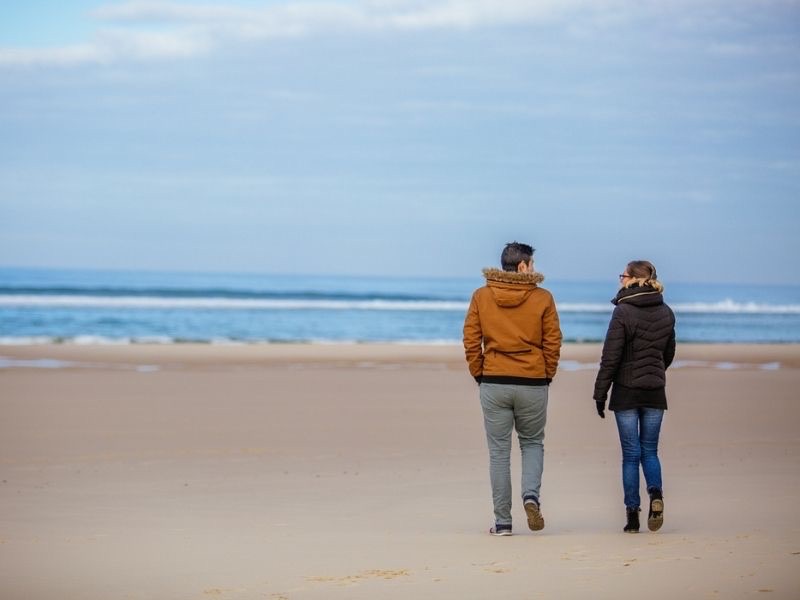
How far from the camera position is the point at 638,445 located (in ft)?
20.3

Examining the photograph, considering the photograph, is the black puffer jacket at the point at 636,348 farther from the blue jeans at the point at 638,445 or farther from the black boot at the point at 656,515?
the black boot at the point at 656,515

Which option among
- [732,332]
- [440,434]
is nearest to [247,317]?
[732,332]

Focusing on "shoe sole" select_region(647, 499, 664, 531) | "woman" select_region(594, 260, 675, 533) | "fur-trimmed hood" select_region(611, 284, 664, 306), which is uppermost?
"fur-trimmed hood" select_region(611, 284, 664, 306)

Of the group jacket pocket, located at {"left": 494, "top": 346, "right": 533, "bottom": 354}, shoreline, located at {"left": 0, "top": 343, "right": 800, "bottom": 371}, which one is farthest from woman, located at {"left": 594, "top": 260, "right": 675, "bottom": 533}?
shoreline, located at {"left": 0, "top": 343, "right": 800, "bottom": 371}

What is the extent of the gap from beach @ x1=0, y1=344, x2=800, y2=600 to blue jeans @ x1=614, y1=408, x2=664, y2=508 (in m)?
0.31

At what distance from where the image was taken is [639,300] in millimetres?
6051

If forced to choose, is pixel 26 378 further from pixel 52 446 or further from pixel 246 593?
pixel 246 593

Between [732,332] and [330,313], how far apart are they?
16874mm

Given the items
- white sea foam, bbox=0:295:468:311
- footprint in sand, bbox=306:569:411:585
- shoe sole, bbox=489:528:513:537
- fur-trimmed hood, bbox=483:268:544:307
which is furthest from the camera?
white sea foam, bbox=0:295:468:311

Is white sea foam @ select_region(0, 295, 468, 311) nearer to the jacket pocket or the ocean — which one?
the ocean

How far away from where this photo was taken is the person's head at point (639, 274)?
6.08 metres

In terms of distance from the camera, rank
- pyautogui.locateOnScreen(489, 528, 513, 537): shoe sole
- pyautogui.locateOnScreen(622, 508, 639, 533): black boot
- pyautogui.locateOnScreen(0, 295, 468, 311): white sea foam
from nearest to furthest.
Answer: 1. pyautogui.locateOnScreen(489, 528, 513, 537): shoe sole
2. pyautogui.locateOnScreen(622, 508, 639, 533): black boot
3. pyautogui.locateOnScreen(0, 295, 468, 311): white sea foam

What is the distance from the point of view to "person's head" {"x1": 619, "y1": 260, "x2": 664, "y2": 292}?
6.08m

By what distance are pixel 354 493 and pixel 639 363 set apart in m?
2.68
